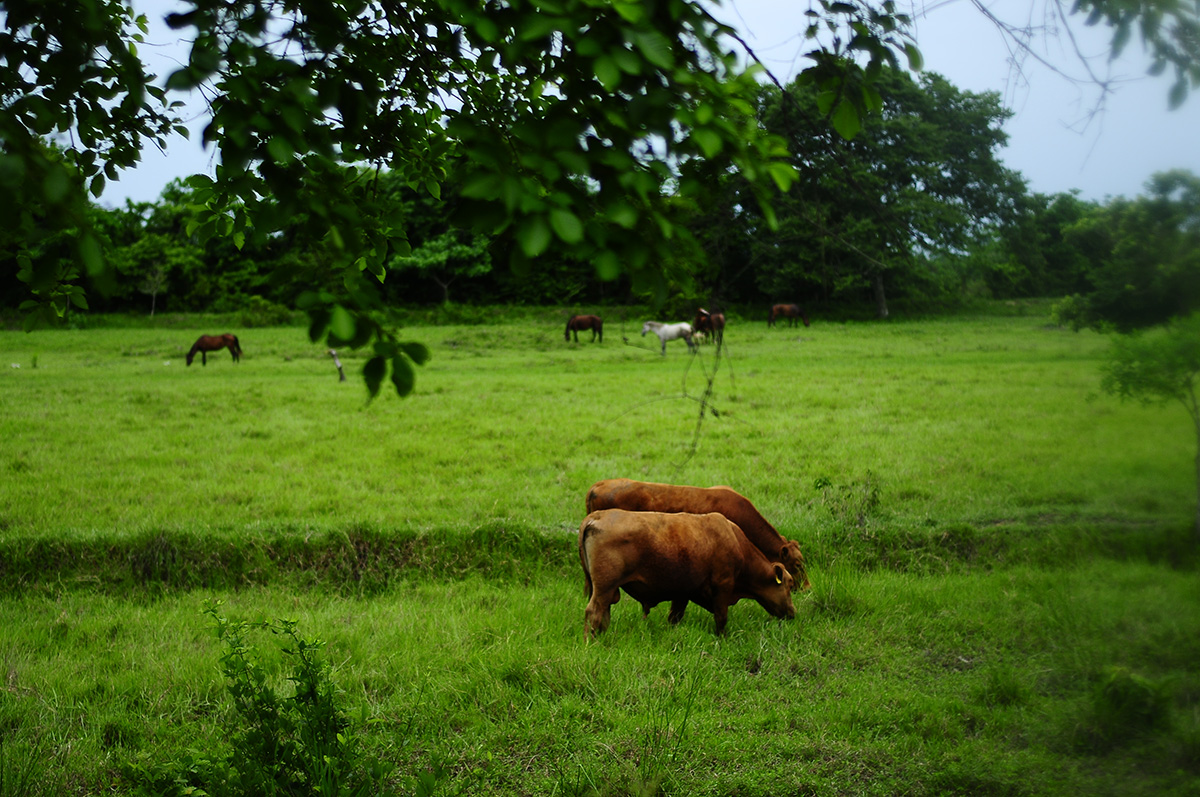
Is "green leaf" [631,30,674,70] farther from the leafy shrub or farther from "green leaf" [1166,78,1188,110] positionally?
the leafy shrub

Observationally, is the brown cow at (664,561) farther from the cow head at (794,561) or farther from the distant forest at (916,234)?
the distant forest at (916,234)

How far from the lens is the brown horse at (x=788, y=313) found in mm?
28797

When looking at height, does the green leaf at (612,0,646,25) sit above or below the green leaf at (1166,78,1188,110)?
below

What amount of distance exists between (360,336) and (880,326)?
85.9 ft

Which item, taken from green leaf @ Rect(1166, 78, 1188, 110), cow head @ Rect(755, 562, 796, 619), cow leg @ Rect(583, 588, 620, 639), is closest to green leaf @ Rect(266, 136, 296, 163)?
green leaf @ Rect(1166, 78, 1188, 110)

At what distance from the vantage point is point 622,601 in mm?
6613

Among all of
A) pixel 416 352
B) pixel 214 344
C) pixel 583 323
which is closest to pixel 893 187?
pixel 416 352

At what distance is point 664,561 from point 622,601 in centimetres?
142

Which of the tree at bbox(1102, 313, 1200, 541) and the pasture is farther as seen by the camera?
the pasture

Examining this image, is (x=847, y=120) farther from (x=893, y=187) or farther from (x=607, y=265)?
(x=893, y=187)

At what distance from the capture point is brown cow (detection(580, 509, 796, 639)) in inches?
210

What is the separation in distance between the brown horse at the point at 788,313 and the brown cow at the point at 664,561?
78.4 ft

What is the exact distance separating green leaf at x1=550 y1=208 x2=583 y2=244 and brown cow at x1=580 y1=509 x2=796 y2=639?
140 inches

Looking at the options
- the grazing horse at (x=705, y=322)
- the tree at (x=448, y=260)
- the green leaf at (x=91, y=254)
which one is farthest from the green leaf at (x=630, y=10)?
the tree at (x=448, y=260)
